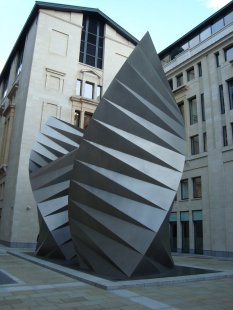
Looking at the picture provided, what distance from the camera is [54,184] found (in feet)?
63.6

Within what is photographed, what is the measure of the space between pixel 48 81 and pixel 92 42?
10.3 m

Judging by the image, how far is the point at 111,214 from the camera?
512 inches

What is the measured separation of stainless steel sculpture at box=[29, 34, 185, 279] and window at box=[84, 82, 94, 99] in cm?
2702

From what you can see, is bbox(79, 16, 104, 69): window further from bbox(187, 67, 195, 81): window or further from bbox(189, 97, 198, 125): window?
bbox(189, 97, 198, 125): window

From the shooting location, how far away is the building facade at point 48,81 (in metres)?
32.8

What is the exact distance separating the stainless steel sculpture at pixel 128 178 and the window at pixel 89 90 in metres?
27.0

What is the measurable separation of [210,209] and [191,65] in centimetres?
1690

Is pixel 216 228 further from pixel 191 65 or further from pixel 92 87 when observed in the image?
pixel 92 87

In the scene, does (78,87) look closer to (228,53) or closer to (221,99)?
(221,99)

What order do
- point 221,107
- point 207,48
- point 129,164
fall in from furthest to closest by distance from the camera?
point 207,48 < point 221,107 < point 129,164

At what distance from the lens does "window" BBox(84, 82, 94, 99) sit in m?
41.1

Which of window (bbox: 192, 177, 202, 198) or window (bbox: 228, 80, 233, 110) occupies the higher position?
window (bbox: 228, 80, 233, 110)

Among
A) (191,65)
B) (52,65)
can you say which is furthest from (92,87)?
(191,65)

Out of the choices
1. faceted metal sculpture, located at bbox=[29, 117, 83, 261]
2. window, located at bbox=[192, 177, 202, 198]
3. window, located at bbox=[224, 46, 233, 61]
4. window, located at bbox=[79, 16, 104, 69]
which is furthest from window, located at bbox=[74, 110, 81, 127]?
window, located at bbox=[224, 46, 233, 61]
